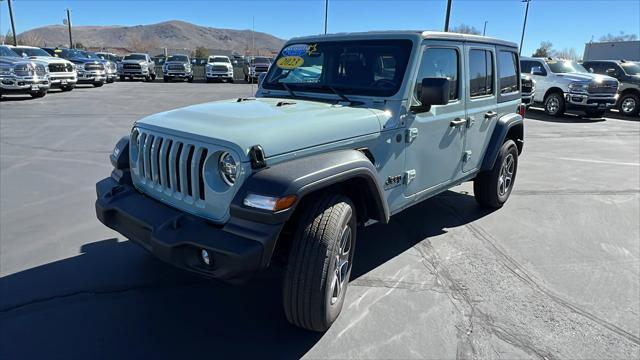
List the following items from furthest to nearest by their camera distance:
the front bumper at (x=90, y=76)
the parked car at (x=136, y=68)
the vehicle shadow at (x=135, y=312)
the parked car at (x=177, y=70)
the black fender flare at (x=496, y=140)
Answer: the parked car at (x=177, y=70), the parked car at (x=136, y=68), the front bumper at (x=90, y=76), the black fender flare at (x=496, y=140), the vehicle shadow at (x=135, y=312)

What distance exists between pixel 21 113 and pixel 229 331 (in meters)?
11.9

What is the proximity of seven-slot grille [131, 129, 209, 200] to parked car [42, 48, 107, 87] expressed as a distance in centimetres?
2199

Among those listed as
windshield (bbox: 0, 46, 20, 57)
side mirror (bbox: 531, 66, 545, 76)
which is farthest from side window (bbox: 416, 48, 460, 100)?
windshield (bbox: 0, 46, 20, 57)

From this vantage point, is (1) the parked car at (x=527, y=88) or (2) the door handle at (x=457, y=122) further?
(1) the parked car at (x=527, y=88)

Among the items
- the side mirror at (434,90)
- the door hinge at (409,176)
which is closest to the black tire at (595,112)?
the door hinge at (409,176)

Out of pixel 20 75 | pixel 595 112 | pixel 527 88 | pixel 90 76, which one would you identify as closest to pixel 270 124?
pixel 527 88

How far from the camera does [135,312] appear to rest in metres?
3.03

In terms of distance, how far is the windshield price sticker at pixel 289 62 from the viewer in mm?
4150

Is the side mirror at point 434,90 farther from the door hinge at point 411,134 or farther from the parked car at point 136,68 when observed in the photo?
the parked car at point 136,68

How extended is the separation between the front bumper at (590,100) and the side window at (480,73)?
1193 cm

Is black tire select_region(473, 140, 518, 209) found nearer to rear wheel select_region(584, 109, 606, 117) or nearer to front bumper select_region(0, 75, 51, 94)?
rear wheel select_region(584, 109, 606, 117)

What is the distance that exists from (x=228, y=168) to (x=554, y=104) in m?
Result: 15.8

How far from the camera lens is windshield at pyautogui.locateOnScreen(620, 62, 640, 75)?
A: 53.4 feet

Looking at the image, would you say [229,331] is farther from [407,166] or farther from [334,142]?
[407,166]
